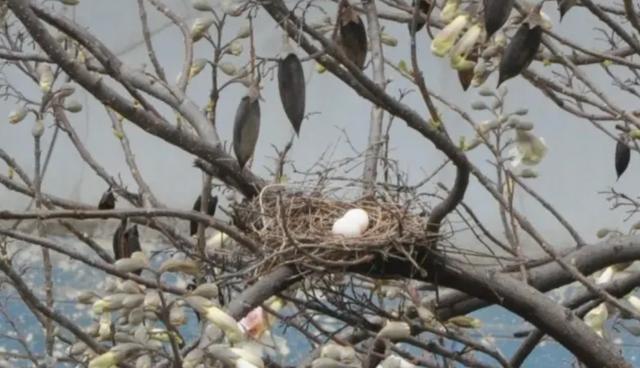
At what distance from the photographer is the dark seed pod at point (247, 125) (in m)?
1.01

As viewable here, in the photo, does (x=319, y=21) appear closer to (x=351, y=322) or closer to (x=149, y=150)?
(x=351, y=322)

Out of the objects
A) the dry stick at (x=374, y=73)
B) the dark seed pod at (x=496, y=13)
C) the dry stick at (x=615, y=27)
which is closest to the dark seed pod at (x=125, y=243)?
the dry stick at (x=374, y=73)

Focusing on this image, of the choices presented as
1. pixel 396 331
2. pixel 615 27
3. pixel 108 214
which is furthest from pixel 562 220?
pixel 108 214

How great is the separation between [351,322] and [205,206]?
1.04 ft

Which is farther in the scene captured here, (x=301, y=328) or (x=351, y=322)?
(x=301, y=328)

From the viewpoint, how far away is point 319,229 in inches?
47.7

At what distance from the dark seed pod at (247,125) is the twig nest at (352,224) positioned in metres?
0.15

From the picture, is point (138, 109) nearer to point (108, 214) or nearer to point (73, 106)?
point (108, 214)

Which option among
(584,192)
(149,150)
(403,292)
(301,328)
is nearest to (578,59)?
(403,292)

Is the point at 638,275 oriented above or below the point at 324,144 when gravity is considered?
below

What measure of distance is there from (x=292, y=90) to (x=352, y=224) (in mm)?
239

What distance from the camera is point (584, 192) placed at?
343 cm

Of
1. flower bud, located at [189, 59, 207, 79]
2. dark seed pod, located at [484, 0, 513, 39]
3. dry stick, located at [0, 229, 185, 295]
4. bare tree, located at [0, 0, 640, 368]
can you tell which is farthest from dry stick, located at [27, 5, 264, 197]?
dark seed pod, located at [484, 0, 513, 39]

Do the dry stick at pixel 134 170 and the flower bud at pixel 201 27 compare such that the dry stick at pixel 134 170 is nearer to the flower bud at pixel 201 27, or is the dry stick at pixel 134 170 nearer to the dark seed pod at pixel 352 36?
the flower bud at pixel 201 27
